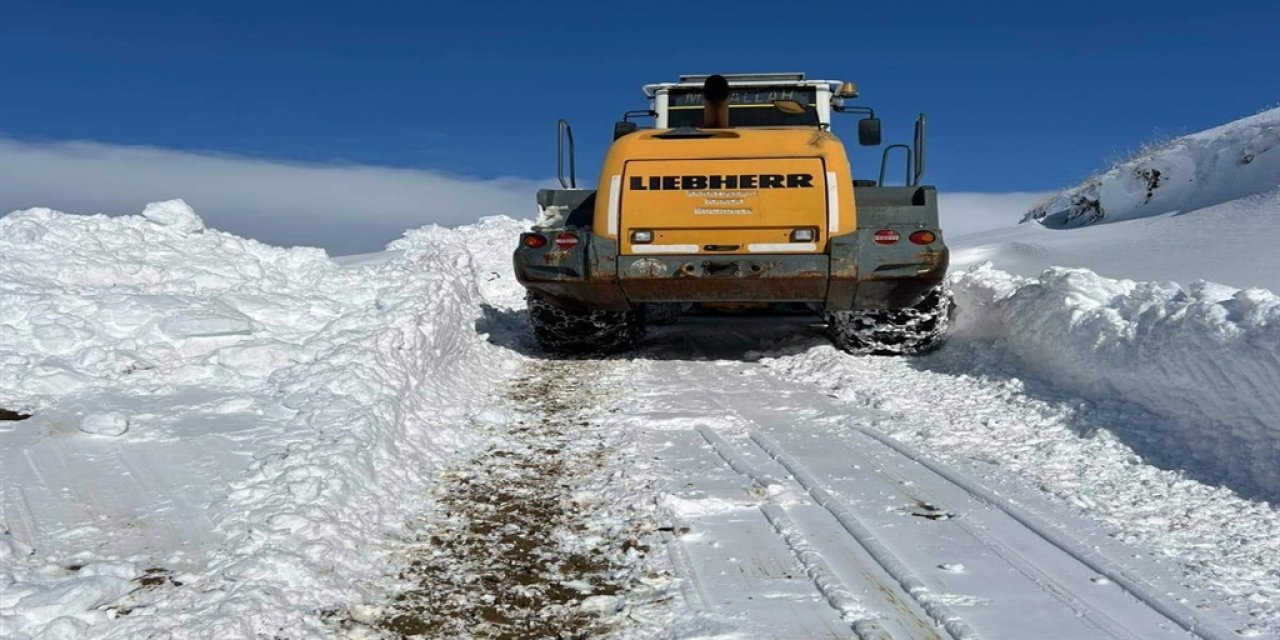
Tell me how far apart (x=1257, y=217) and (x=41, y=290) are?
12.2m

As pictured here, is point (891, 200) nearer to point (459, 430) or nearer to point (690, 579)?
point (459, 430)

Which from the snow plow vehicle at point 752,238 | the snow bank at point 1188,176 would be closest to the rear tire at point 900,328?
the snow plow vehicle at point 752,238

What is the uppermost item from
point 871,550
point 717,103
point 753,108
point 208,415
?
point 753,108

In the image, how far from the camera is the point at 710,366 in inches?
301

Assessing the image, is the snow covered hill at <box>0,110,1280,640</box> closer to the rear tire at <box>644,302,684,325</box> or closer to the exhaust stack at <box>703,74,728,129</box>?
the exhaust stack at <box>703,74,728,129</box>

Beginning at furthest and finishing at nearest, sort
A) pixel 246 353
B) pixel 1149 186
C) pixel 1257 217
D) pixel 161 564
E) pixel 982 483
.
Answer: pixel 1149 186, pixel 1257 217, pixel 246 353, pixel 982 483, pixel 161 564

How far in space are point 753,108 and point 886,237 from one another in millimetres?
2740

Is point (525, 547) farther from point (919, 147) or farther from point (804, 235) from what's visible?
point (919, 147)

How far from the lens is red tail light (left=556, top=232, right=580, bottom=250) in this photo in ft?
23.9

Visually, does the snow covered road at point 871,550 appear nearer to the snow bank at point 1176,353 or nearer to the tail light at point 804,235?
the snow bank at point 1176,353

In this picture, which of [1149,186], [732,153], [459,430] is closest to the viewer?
[459,430]

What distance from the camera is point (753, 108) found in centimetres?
922

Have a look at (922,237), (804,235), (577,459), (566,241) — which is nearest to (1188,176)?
(922,237)

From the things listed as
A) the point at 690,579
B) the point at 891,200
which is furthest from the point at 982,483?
the point at 891,200
